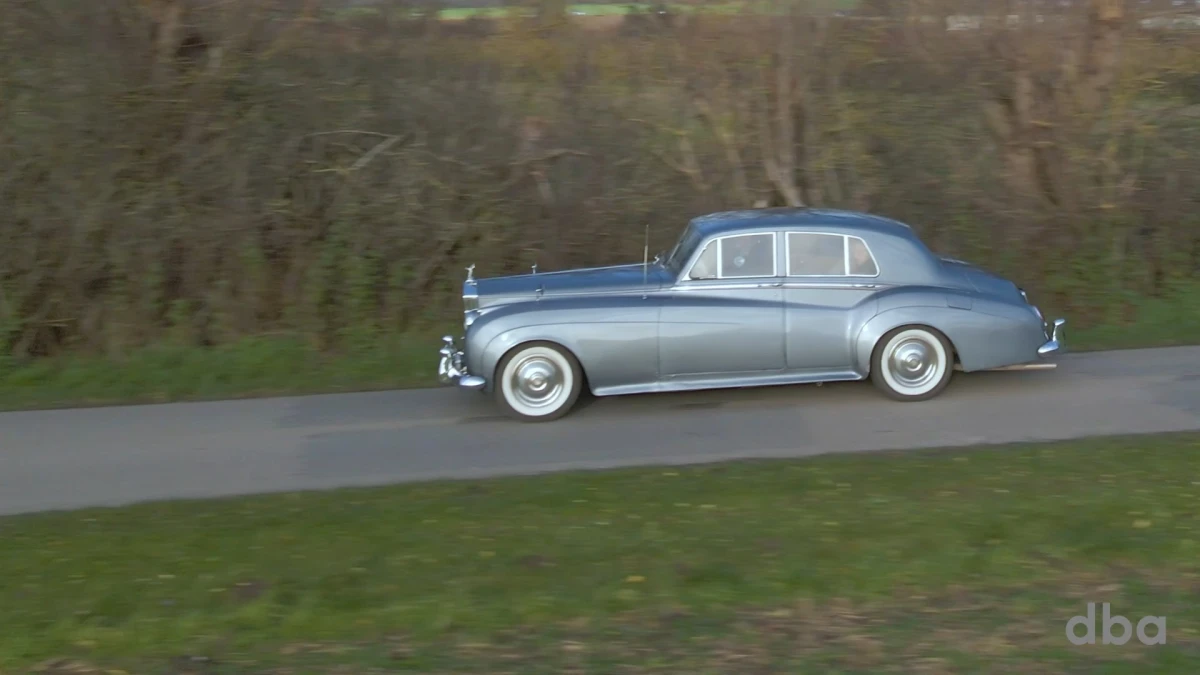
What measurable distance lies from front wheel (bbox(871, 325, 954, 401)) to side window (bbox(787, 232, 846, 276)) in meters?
0.65

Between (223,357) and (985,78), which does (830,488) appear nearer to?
(223,357)

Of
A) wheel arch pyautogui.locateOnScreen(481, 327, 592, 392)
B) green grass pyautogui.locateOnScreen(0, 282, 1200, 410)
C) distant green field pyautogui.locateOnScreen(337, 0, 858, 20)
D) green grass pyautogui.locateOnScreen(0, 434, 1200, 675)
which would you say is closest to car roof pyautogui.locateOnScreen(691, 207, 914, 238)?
wheel arch pyautogui.locateOnScreen(481, 327, 592, 392)

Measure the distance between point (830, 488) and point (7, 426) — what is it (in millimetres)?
6281

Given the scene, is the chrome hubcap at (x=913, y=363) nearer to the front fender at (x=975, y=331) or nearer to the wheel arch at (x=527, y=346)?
the front fender at (x=975, y=331)

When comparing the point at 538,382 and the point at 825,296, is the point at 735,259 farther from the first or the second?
the point at 538,382

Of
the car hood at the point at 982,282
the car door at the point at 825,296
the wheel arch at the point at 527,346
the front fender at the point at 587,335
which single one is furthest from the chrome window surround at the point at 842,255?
the wheel arch at the point at 527,346

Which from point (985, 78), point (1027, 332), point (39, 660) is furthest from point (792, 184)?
point (39, 660)

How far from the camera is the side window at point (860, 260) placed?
30.3 ft

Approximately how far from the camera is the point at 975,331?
9.09m

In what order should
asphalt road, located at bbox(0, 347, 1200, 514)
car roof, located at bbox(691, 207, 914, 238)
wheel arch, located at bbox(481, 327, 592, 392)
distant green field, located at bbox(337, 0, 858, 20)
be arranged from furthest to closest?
distant green field, located at bbox(337, 0, 858, 20) < car roof, located at bbox(691, 207, 914, 238) < wheel arch, located at bbox(481, 327, 592, 392) < asphalt road, located at bbox(0, 347, 1200, 514)

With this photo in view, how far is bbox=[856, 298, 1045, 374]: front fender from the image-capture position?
9055 mm

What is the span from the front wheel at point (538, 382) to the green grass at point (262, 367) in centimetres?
160

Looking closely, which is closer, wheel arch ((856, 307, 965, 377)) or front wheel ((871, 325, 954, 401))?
wheel arch ((856, 307, 965, 377))

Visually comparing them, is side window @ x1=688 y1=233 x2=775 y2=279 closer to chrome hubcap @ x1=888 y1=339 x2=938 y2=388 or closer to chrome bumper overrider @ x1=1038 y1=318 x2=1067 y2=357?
chrome hubcap @ x1=888 y1=339 x2=938 y2=388
